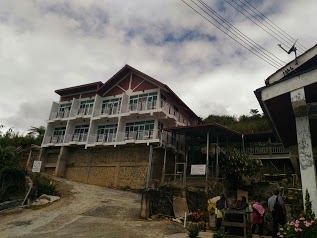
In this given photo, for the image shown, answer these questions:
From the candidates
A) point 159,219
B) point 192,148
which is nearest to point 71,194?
point 159,219

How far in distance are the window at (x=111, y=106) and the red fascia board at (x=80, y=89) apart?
2.08 m

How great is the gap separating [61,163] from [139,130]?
31.2 feet

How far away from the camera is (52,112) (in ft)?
108

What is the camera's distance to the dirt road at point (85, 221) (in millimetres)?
10993

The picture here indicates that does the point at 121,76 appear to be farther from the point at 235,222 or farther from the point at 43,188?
the point at 235,222

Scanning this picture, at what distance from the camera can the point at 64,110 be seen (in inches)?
1283

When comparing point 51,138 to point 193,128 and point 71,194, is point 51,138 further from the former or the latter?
point 193,128

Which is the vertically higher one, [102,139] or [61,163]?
[102,139]

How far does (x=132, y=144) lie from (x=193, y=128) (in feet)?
21.5

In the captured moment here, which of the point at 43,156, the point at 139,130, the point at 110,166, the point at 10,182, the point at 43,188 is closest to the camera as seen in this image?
the point at 10,182

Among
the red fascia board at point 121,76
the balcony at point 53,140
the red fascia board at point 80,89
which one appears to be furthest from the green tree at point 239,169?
the balcony at point 53,140

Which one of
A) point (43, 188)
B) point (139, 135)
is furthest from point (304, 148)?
point (139, 135)

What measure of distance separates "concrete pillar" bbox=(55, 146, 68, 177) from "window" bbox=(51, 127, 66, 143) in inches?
49.0

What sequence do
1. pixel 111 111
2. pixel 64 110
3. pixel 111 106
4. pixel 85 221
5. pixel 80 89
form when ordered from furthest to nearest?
pixel 64 110 → pixel 80 89 → pixel 111 106 → pixel 111 111 → pixel 85 221
